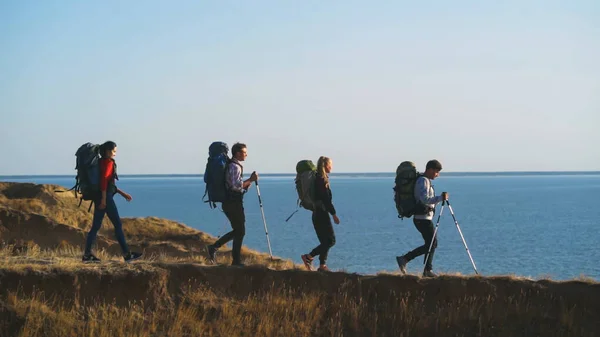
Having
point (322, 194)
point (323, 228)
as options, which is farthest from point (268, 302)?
point (322, 194)

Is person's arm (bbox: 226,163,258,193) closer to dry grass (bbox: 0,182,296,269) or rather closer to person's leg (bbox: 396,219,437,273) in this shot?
person's leg (bbox: 396,219,437,273)

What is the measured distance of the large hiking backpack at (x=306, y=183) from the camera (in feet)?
51.4

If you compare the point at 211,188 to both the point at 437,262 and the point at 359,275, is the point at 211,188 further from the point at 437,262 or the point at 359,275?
the point at 437,262

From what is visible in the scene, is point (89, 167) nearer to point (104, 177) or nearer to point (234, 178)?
point (104, 177)

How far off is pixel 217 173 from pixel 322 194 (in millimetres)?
1823

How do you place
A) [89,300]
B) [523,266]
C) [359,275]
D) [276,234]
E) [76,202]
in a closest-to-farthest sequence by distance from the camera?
[89,300] → [359,275] → [76,202] → [523,266] → [276,234]

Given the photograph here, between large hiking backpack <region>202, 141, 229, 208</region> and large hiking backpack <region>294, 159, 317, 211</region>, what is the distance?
4.35ft

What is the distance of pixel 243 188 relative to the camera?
50.4 feet

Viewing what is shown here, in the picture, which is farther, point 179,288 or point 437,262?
point 437,262

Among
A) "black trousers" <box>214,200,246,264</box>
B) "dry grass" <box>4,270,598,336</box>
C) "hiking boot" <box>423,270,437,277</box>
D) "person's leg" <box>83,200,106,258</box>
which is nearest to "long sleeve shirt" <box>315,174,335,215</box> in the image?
"black trousers" <box>214,200,246,264</box>

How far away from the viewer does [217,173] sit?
1520 cm

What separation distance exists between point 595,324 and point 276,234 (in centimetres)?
5485

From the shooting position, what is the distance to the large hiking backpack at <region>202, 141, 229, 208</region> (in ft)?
49.8

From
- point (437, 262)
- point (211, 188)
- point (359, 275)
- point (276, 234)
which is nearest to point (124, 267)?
point (211, 188)
